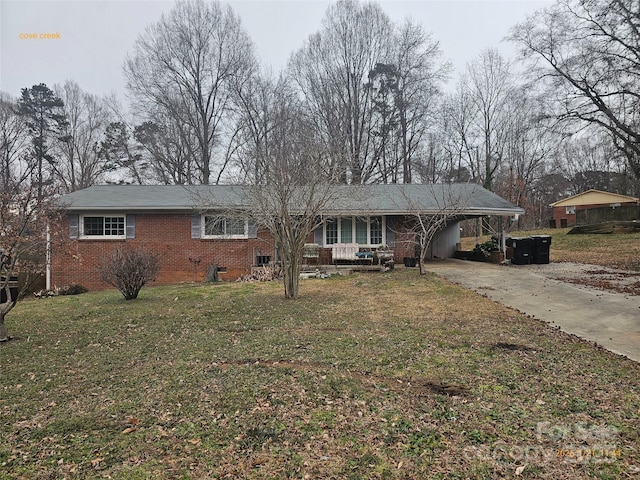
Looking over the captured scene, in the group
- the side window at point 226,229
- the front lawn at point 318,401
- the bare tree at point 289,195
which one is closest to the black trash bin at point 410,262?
the bare tree at point 289,195

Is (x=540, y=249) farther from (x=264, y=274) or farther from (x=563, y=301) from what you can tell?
(x=264, y=274)

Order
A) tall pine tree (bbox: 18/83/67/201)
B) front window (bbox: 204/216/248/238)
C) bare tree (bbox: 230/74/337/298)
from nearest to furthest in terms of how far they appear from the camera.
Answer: bare tree (bbox: 230/74/337/298)
front window (bbox: 204/216/248/238)
tall pine tree (bbox: 18/83/67/201)

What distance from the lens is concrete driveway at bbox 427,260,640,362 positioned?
5602mm

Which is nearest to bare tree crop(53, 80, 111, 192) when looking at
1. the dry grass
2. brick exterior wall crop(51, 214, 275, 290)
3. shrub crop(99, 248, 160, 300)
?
brick exterior wall crop(51, 214, 275, 290)

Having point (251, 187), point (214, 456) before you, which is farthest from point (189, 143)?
point (214, 456)

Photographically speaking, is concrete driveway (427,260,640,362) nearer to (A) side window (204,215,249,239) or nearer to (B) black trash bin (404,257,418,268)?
(B) black trash bin (404,257,418,268)

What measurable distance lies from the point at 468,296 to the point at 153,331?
21.7ft

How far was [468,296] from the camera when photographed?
8.67 meters

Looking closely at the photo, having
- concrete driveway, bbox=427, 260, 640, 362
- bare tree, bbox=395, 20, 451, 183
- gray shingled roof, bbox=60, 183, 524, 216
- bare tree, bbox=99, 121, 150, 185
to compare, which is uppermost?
bare tree, bbox=395, 20, 451, 183

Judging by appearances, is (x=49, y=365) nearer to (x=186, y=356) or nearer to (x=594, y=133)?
(x=186, y=356)

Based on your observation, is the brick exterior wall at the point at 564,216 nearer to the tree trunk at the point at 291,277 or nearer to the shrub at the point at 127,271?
the tree trunk at the point at 291,277

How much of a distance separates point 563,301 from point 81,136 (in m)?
32.4

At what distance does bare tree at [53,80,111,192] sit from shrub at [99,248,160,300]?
73.8 feet

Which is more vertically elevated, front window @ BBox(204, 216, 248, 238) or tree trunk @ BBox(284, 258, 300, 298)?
front window @ BBox(204, 216, 248, 238)
